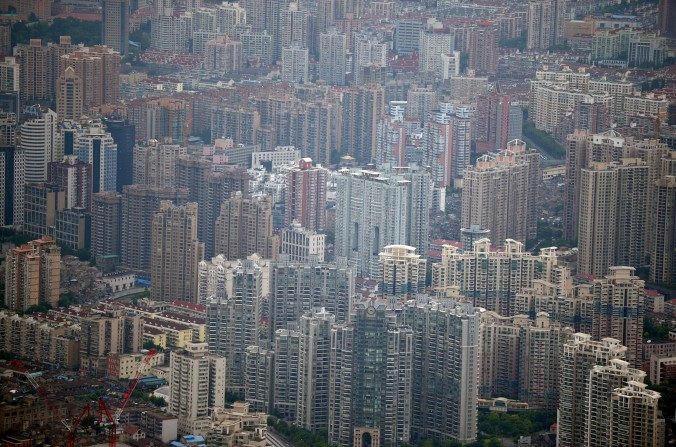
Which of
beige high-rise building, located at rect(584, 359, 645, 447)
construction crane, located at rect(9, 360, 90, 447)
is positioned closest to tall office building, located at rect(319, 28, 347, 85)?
construction crane, located at rect(9, 360, 90, 447)

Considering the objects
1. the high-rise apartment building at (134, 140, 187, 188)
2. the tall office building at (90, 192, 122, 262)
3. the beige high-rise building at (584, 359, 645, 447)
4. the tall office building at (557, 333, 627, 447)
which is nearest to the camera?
the beige high-rise building at (584, 359, 645, 447)

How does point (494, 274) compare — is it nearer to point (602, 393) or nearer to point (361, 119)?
point (602, 393)

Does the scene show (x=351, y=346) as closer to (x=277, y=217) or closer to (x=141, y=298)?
(x=141, y=298)

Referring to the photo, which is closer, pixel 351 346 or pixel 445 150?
pixel 351 346

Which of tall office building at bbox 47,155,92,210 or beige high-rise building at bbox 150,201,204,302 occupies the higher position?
tall office building at bbox 47,155,92,210

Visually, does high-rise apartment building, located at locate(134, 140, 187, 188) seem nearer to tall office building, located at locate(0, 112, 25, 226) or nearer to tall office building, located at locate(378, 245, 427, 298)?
tall office building, located at locate(0, 112, 25, 226)

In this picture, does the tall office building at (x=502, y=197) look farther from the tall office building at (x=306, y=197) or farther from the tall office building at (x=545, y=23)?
the tall office building at (x=545, y=23)

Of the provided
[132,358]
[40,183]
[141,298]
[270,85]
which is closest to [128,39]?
[270,85]

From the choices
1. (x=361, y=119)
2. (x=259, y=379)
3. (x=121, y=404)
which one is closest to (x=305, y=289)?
(x=259, y=379)
